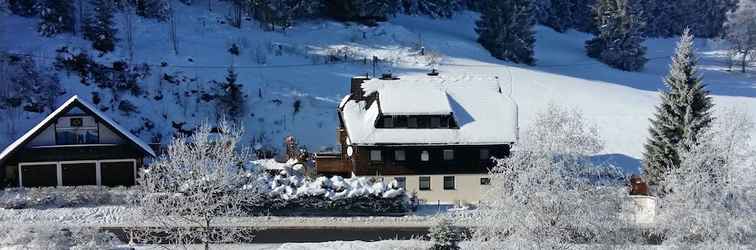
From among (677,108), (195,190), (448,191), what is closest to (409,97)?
(448,191)

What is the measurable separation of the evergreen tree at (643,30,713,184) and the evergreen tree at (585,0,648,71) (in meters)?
39.7

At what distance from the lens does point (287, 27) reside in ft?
228

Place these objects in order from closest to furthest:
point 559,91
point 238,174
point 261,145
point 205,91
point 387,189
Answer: point 238,174 → point 387,189 → point 261,145 → point 205,91 → point 559,91

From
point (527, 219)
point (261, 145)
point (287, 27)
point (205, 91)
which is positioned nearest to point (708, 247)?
point (527, 219)

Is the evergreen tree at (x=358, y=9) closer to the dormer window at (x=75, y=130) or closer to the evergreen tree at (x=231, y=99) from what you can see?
the evergreen tree at (x=231, y=99)

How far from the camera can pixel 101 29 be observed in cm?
5809

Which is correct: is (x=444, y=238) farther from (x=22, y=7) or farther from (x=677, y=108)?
(x=22, y=7)

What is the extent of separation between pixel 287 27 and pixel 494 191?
153 feet

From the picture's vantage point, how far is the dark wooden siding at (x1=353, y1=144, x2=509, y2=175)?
1603 inches

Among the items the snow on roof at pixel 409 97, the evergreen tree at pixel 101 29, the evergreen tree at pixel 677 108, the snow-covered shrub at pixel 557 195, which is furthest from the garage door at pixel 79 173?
the evergreen tree at pixel 677 108

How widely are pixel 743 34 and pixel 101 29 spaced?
2502 inches

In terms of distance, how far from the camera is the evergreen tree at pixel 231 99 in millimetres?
53384

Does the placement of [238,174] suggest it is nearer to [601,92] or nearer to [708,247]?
[708,247]

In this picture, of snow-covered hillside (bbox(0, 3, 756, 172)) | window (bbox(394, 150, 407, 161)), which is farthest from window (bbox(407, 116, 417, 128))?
snow-covered hillside (bbox(0, 3, 756, 172))
